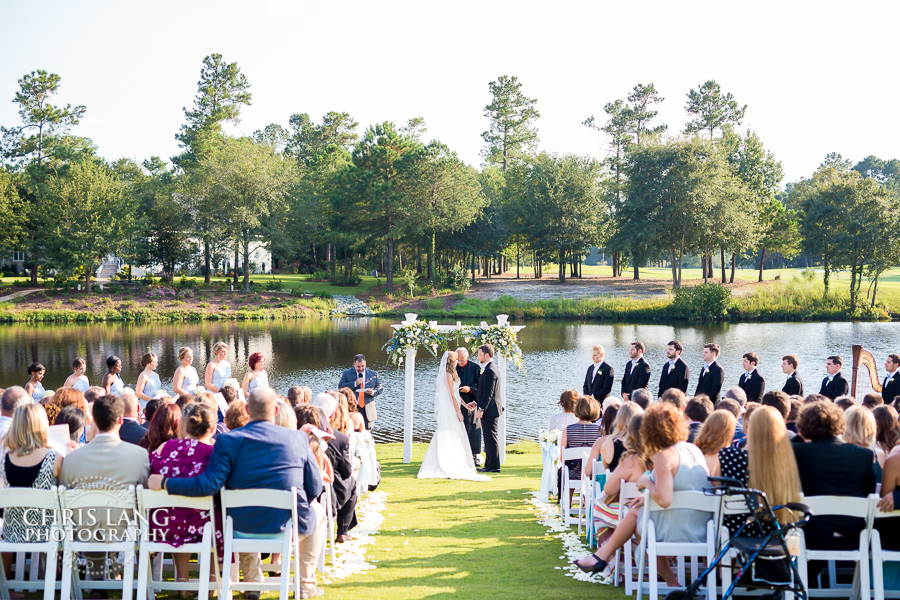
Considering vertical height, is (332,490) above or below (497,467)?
above

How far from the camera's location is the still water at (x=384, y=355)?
71.1 feet

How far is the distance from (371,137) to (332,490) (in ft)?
156

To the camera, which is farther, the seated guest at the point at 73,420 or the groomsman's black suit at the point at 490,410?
the groomsman's black suit at the point at 490,410

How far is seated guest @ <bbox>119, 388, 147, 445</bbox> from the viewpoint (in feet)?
20.1

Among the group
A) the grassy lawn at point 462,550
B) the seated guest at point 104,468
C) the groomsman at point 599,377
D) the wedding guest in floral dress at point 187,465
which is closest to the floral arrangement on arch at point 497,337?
the groomsman at point 599,377

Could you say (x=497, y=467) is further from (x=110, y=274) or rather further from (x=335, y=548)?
(x=110, y=274)

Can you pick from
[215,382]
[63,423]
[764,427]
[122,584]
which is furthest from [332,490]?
[215,382]

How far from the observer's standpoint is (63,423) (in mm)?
5523

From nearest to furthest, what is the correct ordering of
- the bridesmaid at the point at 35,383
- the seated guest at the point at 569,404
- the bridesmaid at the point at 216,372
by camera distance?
the seated guest at the point at 569,404 < the bridesmaid at the point at 35,383 < the bridesmaid at the point at 216,372

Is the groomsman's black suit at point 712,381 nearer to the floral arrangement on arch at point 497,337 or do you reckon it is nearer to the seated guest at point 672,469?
the floral arrangement on arch at point 497,337

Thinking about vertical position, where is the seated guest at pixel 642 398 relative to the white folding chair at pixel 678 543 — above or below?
above

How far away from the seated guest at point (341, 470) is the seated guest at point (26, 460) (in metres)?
2.17

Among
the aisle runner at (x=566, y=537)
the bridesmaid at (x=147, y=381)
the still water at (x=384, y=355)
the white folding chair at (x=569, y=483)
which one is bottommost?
the still water at (x=384, y=355)

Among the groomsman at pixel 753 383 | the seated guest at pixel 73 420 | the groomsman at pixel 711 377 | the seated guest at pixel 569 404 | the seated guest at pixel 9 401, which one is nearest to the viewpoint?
the seated guest at pixel 73 420
